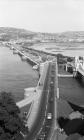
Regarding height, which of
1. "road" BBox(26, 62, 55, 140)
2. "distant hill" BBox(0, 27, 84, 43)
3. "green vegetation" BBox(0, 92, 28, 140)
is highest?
"green vegetation" BBox(0, 92, 28, 140)

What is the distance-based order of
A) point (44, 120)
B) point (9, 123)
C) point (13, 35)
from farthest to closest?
point (13, 35), point (44, 120), point (9, 123)

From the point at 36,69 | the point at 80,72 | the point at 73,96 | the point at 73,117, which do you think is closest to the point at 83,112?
the point at 73,117

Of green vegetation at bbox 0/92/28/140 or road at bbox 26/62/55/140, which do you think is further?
road at bbox 26/62/55/140

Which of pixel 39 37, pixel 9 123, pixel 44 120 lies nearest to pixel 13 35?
pixel 39 37

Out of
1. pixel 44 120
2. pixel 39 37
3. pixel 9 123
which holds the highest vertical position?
pixel 9 123

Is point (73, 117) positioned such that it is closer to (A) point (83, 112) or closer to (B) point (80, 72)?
(A) point (83, 112)

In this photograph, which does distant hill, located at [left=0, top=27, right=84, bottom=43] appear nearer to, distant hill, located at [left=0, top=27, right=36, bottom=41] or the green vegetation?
distant hill, located at [left=0, top=27, right=36, bottom=41]

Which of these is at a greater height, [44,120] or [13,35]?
[44,120]

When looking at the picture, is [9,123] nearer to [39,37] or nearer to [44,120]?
[44,120]

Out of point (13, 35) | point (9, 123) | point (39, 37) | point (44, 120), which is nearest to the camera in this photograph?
point (9, 123)

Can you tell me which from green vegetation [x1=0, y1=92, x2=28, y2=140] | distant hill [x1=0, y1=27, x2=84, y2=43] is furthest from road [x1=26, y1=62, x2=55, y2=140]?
distant hill [x1=0, y1=27, x2=84, y2=43]

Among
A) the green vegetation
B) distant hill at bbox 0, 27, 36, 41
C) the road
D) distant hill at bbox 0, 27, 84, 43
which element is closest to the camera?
the green vegetation
